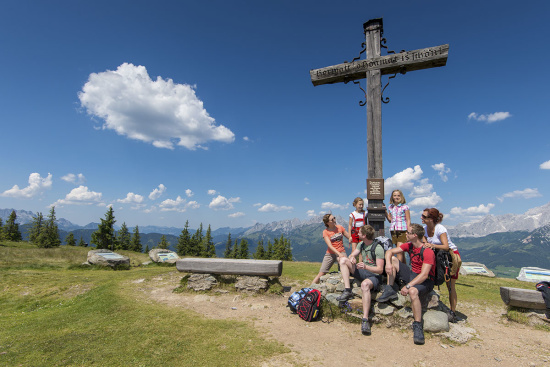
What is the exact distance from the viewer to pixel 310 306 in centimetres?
603

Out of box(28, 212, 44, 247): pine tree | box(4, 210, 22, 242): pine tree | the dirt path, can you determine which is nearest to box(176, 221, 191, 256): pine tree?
box(28, 212, 44, 247): pine tree

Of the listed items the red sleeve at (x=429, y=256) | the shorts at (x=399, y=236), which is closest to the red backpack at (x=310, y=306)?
the red sleeve at (x=429, y=256)

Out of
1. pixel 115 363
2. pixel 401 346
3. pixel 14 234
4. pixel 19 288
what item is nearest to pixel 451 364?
pixel 401 346

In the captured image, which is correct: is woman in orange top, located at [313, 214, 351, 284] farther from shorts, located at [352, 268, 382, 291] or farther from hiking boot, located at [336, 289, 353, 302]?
hiking boot, located at [336, 289, 353, 302]

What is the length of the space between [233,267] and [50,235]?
194ft

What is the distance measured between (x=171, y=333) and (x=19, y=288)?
952cm

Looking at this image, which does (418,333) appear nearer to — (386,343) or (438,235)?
(386,343)

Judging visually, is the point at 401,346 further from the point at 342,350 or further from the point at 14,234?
the point at 14,234

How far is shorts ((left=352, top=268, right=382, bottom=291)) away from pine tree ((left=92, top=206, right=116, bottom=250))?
156ft

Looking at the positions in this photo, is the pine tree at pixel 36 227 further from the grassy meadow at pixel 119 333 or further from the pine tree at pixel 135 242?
the grassy meadow at pixel 119 333

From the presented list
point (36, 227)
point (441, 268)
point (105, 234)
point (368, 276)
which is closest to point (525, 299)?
point (441, 268)

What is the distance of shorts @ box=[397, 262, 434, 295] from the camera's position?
554cm

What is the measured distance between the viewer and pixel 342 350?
465 centimetres

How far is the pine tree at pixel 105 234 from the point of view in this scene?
41.8m
